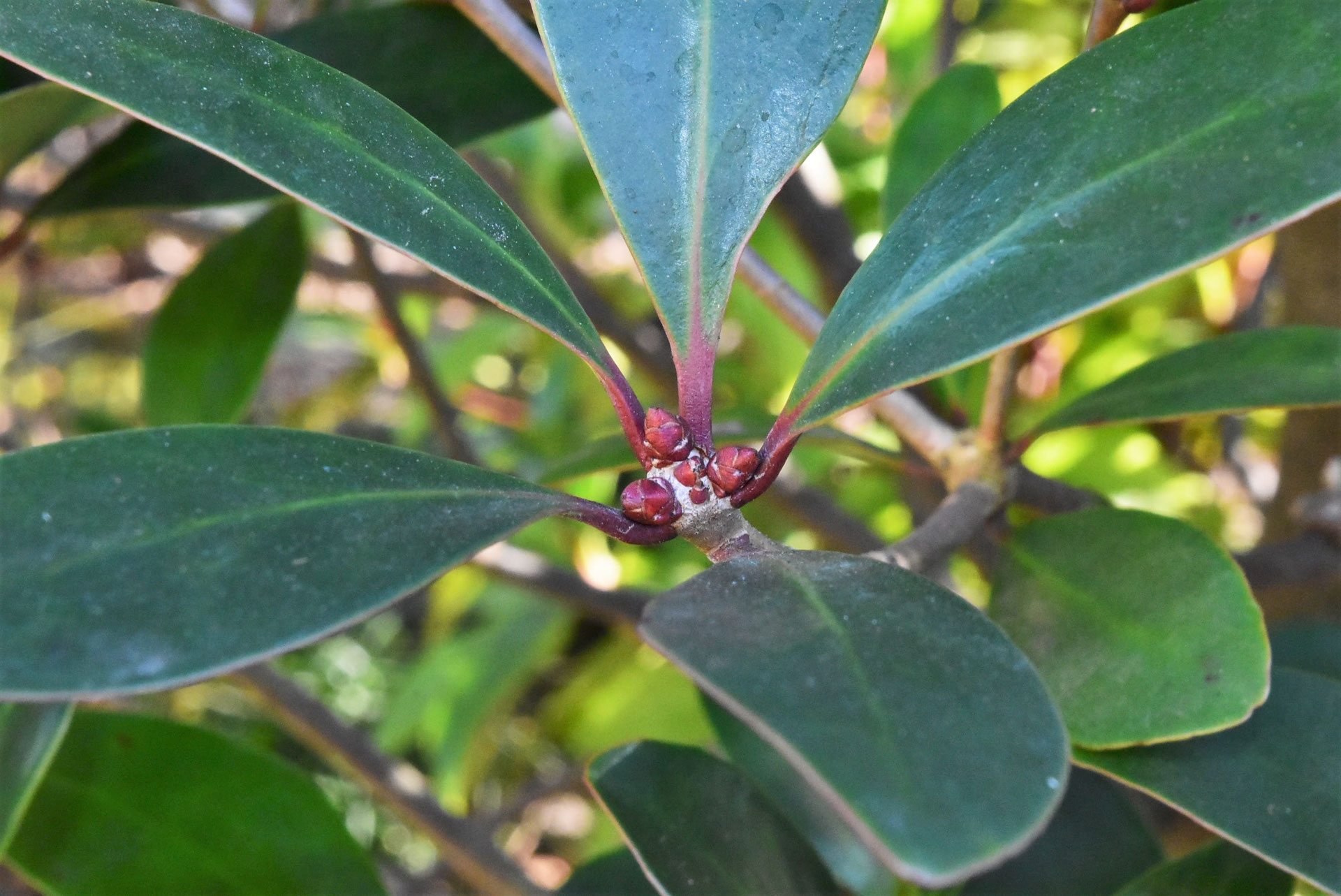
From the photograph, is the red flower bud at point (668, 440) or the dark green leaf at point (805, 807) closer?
the red flower bud at point (668, 440)

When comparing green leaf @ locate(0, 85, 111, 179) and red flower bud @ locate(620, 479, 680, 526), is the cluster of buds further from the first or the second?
green leaf @ locate(0, 85, 111, 179)

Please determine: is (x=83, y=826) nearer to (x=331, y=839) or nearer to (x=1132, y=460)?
(x=331, y=839)

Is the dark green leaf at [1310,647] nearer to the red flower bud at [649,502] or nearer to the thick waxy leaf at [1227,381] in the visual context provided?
the thick waxy leaf at [1227,381]

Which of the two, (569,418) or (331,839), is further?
(569,418)

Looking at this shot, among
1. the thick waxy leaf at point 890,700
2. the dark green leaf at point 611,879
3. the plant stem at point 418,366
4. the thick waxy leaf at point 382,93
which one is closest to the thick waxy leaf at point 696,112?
the thick waxy leaf at point 890,700

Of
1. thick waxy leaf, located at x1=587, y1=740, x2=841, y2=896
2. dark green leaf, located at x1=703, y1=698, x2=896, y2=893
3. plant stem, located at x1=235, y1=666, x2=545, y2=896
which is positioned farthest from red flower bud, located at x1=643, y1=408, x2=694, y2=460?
plant stem, located at x1=235, y1=666, x2=545, y2=896

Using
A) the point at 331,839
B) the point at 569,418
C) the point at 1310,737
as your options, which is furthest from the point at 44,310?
the point at 1310,737
